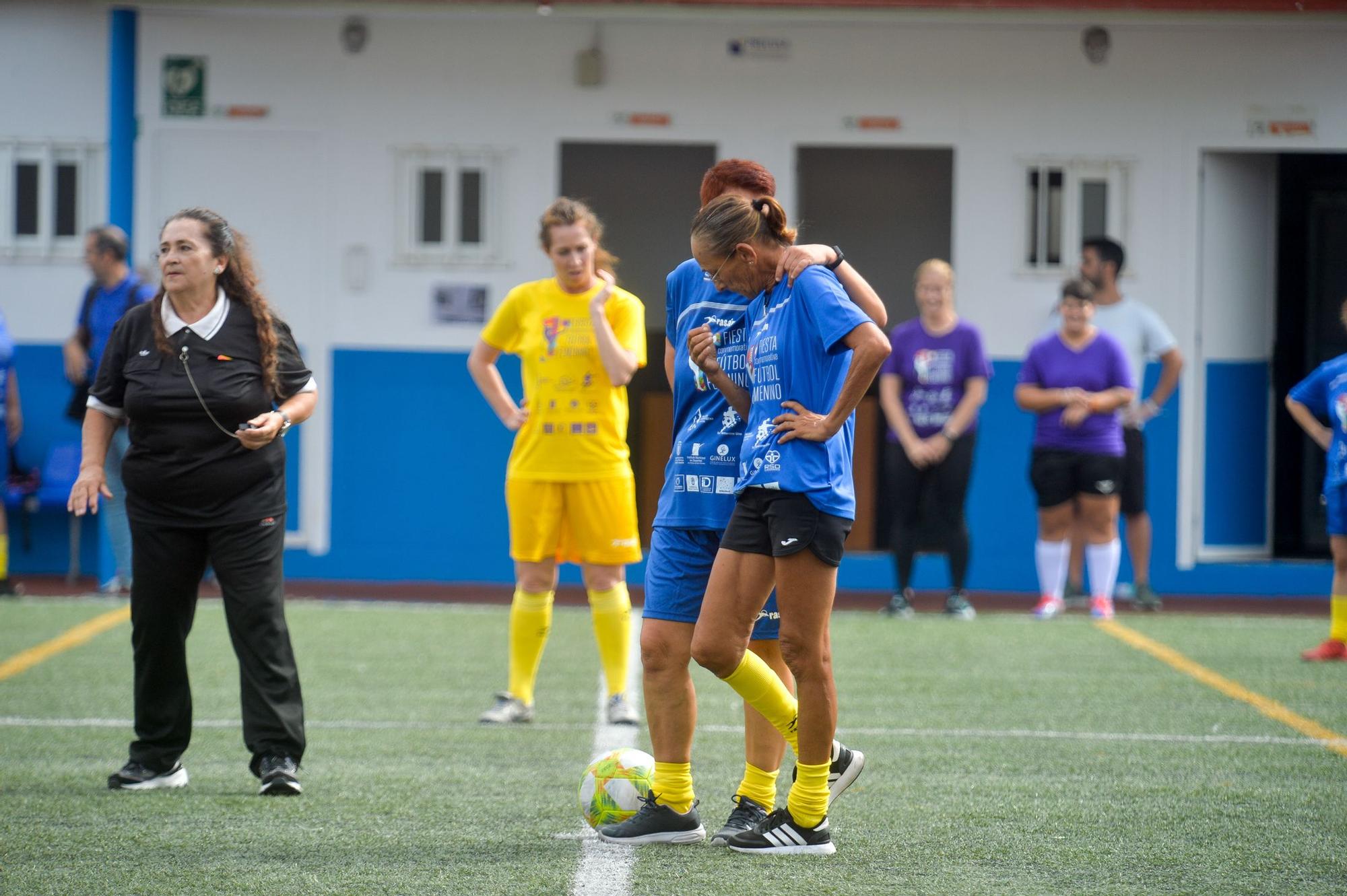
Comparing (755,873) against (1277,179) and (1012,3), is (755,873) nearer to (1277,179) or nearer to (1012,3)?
(1012,3)

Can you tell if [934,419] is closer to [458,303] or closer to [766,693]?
[458,303]

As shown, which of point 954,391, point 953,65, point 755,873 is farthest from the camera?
point 953,65

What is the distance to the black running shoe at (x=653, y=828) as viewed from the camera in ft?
15.5

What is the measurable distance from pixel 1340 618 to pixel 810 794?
17.1ft

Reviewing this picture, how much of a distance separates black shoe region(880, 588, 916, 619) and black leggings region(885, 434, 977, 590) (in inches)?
2.0

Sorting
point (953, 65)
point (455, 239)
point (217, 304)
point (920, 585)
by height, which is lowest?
point (920, 585)

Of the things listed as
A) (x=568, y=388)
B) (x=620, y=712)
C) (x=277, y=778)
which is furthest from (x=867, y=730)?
(x=277, y=778)

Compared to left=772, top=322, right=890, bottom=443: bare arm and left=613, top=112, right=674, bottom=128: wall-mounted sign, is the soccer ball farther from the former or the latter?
left=613, top=112, right=674, bottom=128: wall-mounted sign

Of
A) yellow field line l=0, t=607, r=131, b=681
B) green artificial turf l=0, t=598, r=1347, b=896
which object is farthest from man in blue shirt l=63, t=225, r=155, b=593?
green artificial turf l=0, t=598, r=1347, b=896

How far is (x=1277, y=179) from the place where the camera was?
491 inches

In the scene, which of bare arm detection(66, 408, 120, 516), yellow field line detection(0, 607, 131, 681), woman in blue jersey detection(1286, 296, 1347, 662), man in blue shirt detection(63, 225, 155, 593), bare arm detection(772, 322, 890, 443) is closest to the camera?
bare arm detection(772, 322, 890, 443)

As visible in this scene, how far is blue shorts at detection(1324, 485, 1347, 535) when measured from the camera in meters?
8.55

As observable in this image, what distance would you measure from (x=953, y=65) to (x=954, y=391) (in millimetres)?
2791

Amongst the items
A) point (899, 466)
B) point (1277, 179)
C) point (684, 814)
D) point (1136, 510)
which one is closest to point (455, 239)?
point (899, 466)
